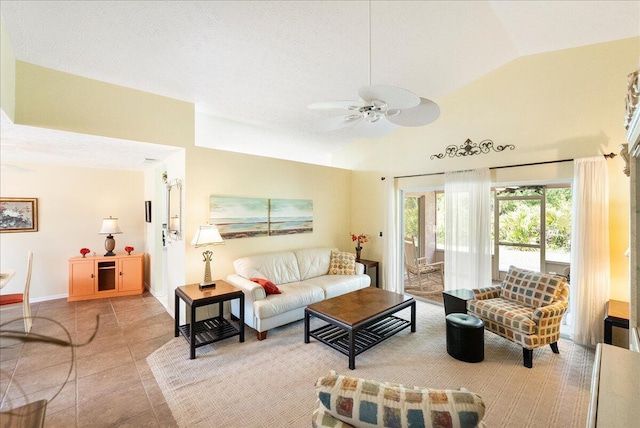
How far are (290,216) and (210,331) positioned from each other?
2.13 m

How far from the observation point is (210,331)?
3.29 m

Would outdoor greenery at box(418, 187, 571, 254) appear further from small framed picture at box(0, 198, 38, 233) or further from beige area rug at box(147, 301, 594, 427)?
small framed picture at box(0, 198, 38, 233)

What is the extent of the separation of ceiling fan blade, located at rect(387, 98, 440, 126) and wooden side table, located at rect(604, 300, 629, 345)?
2666mm

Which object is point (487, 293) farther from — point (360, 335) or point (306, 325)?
point (306, 325)

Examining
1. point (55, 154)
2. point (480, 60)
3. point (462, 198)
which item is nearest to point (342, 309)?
point (462, 198)

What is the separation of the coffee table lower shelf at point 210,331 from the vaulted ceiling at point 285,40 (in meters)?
2.68

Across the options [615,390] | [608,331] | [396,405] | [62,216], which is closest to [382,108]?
[396,405]

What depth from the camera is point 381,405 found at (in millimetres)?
1003

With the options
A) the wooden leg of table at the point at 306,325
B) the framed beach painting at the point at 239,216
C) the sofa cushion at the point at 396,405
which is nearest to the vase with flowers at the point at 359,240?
the framed beach painting at the point at 239,216

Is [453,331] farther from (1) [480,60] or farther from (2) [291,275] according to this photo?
(1) [480,60]

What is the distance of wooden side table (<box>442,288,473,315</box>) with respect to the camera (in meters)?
3.44

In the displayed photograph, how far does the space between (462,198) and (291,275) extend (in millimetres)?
2789

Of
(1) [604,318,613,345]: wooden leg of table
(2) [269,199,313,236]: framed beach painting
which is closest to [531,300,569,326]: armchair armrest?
(1) [604,318,613,345]: wooden leg of table

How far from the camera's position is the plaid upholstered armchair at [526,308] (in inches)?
108
